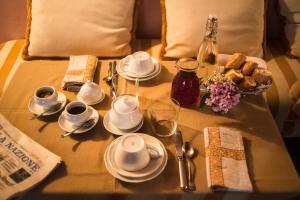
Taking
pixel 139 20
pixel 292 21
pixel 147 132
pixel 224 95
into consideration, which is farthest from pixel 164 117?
pixel 292 21

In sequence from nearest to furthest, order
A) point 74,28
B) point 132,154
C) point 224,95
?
point 132,154
point 224,95
point 74,28

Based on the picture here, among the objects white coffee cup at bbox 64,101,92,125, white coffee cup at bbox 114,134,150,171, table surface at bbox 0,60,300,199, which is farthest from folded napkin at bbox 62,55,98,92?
white coffee cup at bbox 114,134,150,171

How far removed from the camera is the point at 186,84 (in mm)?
918

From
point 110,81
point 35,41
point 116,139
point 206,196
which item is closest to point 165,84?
point 110,81

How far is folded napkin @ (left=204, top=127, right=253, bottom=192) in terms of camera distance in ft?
2.41

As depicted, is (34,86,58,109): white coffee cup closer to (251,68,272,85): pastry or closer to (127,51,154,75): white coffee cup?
(127,51,154,75): white coffee cup

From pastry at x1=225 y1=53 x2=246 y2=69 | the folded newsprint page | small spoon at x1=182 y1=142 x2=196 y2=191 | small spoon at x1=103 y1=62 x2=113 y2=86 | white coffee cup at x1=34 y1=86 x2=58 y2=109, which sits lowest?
the folded newsprint page

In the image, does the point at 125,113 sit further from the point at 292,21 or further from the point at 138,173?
the point at 292,21

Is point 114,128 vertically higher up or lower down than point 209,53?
lower down

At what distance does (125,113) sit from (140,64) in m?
0.28

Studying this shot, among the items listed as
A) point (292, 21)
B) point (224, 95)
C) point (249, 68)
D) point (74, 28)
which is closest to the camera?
point (224, 95)

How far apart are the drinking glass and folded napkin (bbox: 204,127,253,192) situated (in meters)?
0.11

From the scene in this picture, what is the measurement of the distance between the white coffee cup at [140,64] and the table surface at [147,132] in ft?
0.16

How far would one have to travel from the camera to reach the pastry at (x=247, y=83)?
3.10 ft
